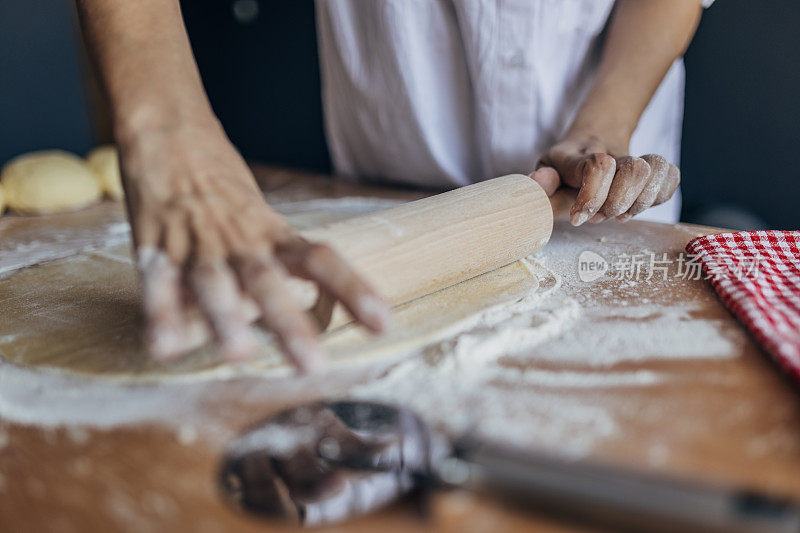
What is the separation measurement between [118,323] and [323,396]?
36 cm

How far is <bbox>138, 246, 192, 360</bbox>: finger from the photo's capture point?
57 centimetres

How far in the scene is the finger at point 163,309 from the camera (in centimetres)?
57

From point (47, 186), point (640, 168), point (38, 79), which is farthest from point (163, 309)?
point (38, 79)

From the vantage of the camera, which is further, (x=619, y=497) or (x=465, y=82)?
(x=465, y=82)

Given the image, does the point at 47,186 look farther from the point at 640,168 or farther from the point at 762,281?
the point at 762,281

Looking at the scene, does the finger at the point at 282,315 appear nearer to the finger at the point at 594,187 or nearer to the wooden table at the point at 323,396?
the wooden table at the point at 323,396

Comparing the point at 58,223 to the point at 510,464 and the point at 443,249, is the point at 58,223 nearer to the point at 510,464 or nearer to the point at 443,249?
the point at 443,249

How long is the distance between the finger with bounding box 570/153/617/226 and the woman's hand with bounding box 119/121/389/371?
1.75ft

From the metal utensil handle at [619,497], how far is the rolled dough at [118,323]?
28 centimetres

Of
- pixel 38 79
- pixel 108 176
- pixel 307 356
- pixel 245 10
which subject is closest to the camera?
pixel 307 356

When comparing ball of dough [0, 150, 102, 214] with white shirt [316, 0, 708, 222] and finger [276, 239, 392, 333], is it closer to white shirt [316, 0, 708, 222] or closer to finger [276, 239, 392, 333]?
white shirt [316, 0, 708, 222]

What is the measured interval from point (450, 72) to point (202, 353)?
0.99m

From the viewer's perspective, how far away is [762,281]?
85 cm

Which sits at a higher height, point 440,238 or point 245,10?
point 245,10
